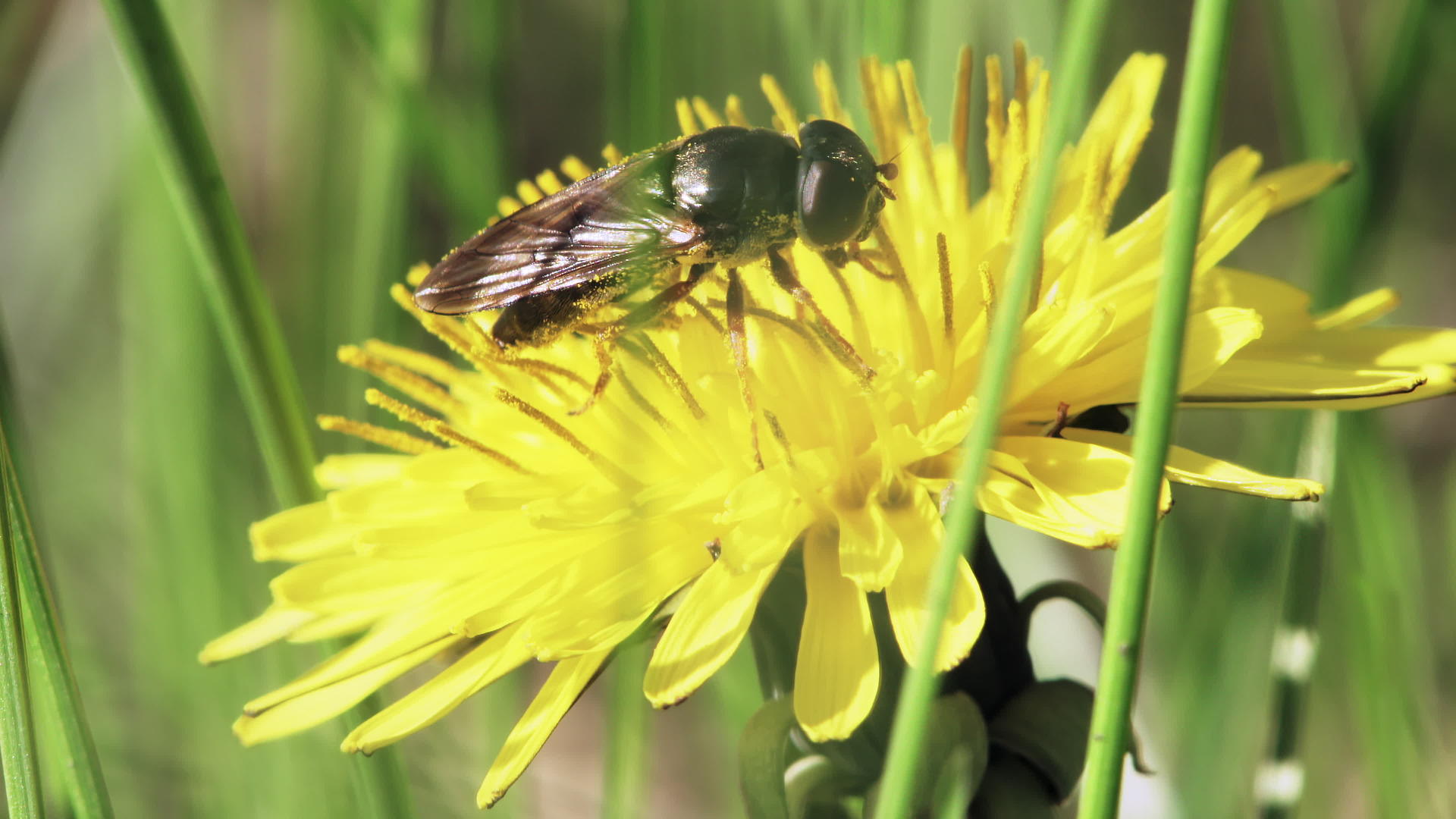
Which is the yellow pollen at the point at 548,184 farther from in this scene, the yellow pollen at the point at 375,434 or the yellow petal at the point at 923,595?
the yellow petal at the point at 923,595

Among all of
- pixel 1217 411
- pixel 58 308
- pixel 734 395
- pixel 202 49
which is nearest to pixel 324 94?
pixel 202 49

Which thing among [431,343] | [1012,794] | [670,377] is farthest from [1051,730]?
[431,343]

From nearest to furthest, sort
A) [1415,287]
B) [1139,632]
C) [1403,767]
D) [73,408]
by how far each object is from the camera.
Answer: [1139,632] → [1403,767] → [73,408] → [1415,287]

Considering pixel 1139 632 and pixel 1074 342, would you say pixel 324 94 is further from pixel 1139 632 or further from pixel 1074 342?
pixel 1139 632

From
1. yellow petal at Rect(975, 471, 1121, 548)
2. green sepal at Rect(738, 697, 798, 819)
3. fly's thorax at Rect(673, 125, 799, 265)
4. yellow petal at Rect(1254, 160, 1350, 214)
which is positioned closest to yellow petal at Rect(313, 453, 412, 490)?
fly's thorax at Rect(673, 125, 799, 265)

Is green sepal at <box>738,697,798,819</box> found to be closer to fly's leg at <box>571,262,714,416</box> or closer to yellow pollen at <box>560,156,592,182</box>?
fly's leg at <box>571,262,714,416</box>

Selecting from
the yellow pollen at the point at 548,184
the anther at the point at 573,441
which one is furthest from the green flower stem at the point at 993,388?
the yellow pollen at the point at 548,184
